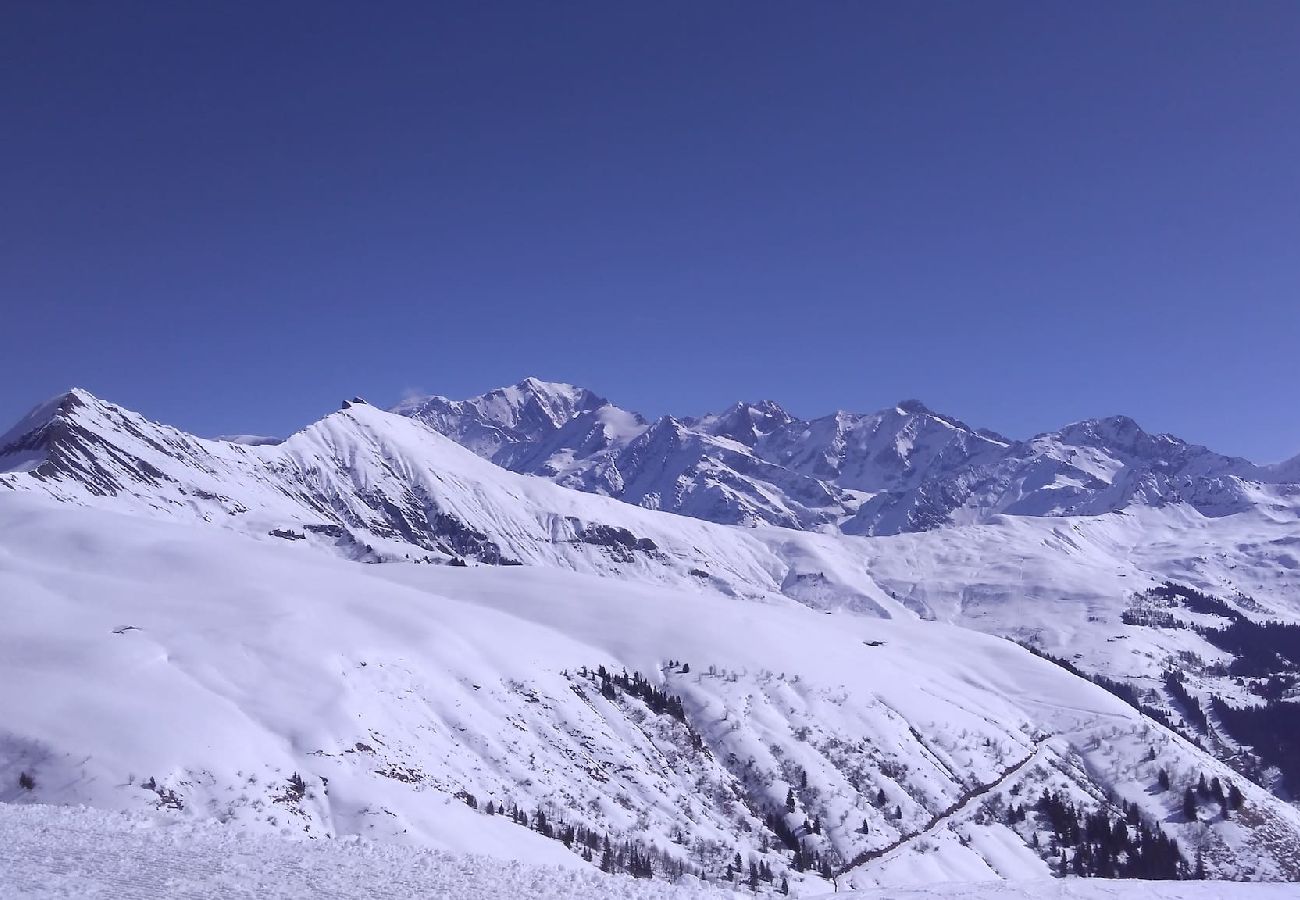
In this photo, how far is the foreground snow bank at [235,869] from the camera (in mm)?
35531

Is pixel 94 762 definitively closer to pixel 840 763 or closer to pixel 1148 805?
pixel 840 763

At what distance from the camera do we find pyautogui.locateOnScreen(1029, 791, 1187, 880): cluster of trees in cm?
13875

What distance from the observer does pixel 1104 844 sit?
14475 centimetres

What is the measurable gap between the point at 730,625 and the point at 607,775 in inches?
3150

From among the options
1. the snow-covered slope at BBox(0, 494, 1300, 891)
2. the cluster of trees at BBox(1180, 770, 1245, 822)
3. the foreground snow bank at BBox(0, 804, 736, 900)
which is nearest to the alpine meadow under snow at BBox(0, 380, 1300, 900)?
the foreground snow bank at BBox(0, 804, 736, 900)

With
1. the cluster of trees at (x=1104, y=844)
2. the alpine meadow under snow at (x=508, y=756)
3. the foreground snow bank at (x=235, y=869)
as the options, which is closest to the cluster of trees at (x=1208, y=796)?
the alpine meadow under snow at (x=508, y=756)

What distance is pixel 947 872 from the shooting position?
12156cm

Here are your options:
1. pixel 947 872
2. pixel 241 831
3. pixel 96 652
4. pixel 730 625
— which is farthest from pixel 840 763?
pixel 241 831

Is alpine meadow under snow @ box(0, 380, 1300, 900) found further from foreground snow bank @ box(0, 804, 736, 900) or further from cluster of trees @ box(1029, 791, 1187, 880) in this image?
cluster of trees @ box(1029, 791, 1187, 880)

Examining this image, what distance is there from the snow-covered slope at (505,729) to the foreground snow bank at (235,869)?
12.0m

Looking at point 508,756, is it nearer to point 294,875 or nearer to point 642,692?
point 642,692

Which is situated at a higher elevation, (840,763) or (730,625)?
(730,625)

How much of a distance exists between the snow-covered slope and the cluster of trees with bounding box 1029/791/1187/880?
120 inches

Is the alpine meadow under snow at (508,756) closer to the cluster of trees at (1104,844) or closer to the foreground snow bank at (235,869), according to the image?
the foreground snow bank at (235,869)
